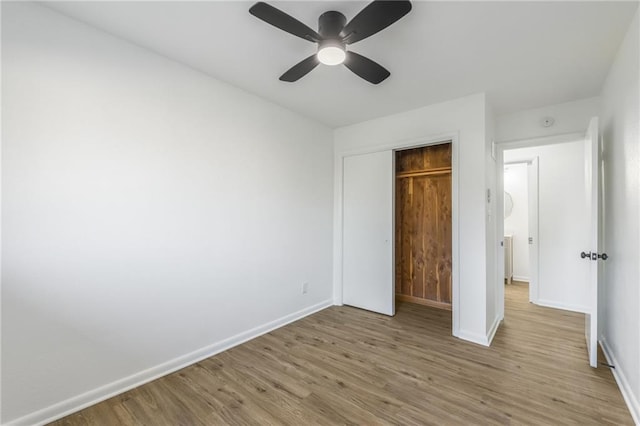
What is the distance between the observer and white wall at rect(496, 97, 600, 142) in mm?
2869

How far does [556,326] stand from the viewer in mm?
3113

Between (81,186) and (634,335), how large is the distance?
3630 millimetres

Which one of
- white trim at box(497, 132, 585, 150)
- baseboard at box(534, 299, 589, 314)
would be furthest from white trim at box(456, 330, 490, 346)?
white trim at box(497, 132, 585, 150)

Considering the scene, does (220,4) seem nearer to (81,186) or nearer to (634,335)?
(81,186)

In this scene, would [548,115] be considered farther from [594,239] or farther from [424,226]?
[424,226]

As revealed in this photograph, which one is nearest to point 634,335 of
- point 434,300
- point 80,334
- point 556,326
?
point 556,326

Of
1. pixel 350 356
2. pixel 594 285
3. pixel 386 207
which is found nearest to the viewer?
pixel 594 285

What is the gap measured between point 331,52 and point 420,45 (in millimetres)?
746

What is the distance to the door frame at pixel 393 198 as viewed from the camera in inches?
115

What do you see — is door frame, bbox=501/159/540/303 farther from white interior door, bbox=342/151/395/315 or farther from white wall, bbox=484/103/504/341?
white interior door, bbox=342/151/395/315

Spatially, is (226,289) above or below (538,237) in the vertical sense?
below

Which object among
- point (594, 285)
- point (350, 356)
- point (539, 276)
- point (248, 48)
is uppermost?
point (248, 48)

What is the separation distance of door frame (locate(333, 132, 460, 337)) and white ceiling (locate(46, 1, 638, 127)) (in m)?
0.46

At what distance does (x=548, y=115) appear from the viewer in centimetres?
304
